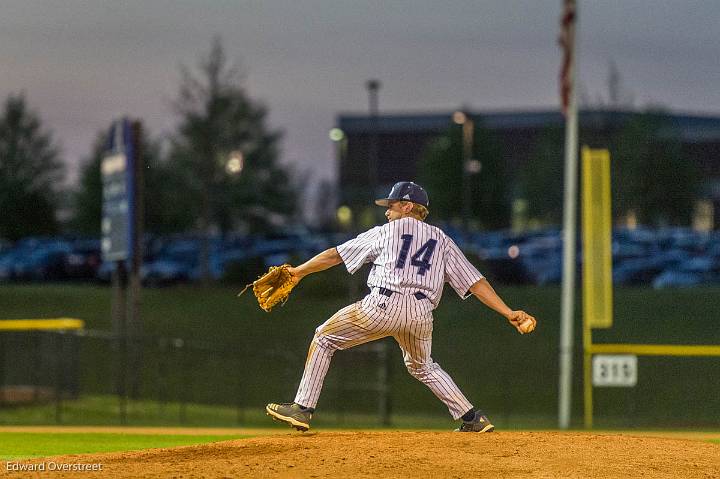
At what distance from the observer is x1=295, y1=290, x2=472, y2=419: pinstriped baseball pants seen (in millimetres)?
9391

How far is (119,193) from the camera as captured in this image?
25.5m

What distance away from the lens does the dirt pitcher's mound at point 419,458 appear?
8.20 metres

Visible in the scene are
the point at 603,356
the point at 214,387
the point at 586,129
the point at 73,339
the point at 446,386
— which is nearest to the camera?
the point at 446,386

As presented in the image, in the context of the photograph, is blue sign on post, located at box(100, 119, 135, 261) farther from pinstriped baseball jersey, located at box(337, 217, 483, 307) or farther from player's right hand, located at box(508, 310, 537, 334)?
player's right hand, located at box(508, 310, 537, 334)

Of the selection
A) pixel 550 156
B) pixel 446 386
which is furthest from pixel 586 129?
pixel 446 386

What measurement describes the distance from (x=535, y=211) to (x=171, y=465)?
50.5m

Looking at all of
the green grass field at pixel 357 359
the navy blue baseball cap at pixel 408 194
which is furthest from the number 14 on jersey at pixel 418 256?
the green grass field at pixel 357 359

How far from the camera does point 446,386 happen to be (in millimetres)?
9828

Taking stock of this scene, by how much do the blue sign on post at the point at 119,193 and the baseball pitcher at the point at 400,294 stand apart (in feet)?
51.8

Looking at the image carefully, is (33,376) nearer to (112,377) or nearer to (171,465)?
(112,377)

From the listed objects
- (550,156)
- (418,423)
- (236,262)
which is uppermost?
(550,156)

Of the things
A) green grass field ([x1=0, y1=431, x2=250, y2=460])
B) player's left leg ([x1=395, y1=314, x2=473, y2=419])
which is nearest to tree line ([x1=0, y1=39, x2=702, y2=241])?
green grass field ([x1=0, y1=431, x2=250, y2=460])

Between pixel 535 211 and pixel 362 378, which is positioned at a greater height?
pixel 535 211

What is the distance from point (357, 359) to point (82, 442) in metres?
14.0
